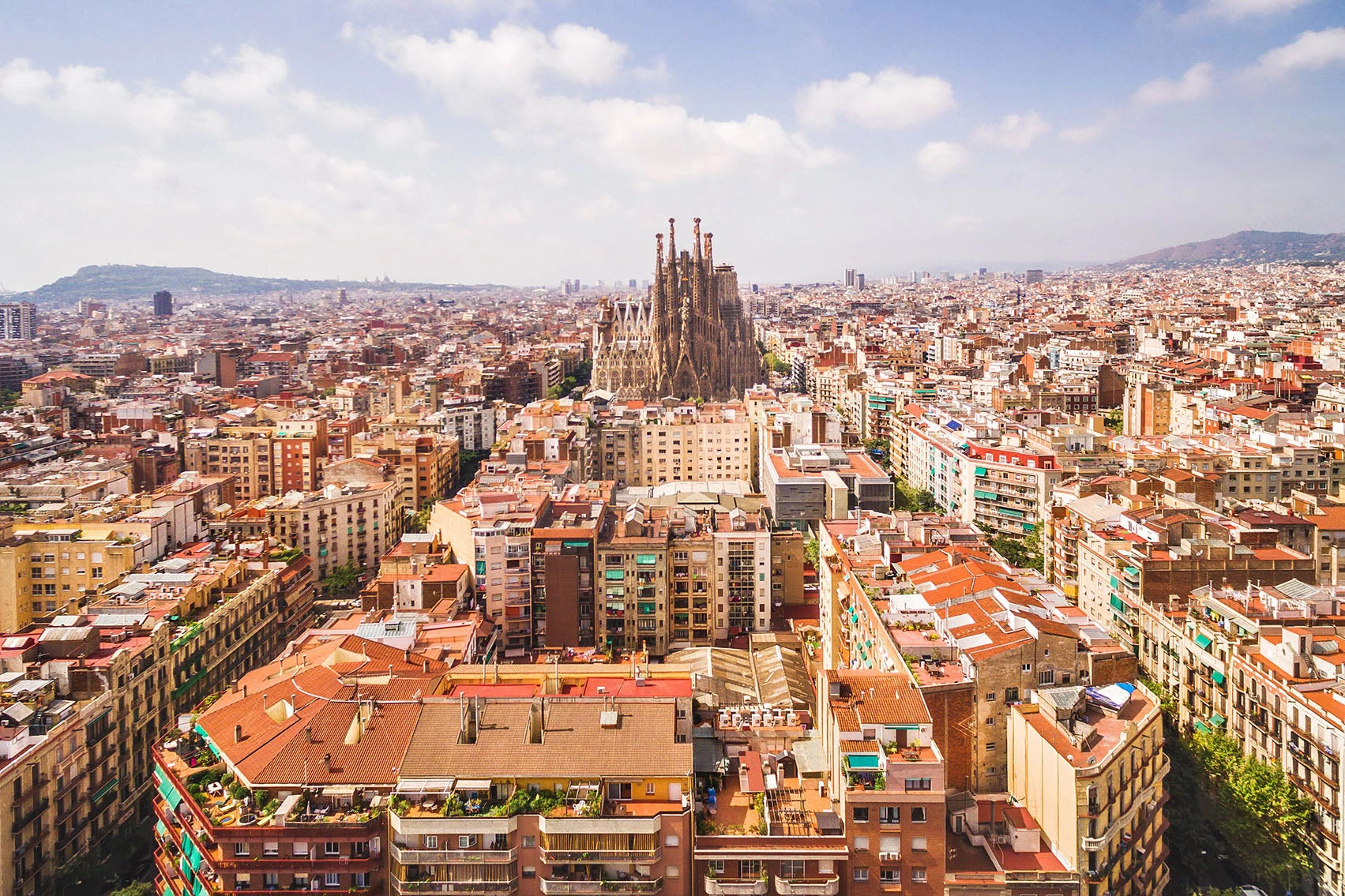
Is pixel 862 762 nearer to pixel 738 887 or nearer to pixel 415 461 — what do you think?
pixel 738 887

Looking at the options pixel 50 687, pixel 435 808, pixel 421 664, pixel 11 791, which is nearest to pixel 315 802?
pixel 435 808

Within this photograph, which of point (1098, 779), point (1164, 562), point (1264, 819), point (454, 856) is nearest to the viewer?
point (454, 856)

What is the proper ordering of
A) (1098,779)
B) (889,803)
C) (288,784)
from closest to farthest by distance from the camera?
(889,803), (1098,779), (288,784)

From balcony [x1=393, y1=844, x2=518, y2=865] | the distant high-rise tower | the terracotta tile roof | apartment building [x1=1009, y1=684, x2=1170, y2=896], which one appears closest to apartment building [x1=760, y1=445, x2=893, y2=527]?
apartment building [x1=1009, y1=684, x2=1170, y2=896]

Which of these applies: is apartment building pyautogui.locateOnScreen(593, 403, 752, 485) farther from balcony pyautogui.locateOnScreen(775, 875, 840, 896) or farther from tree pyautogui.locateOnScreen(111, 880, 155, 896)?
balcony pyautogui.locateOnScreen(775, 875, 840, 896)

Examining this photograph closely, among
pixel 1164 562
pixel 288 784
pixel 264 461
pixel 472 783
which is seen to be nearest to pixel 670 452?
pixel 264 461

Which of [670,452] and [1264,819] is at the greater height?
[670,452]
